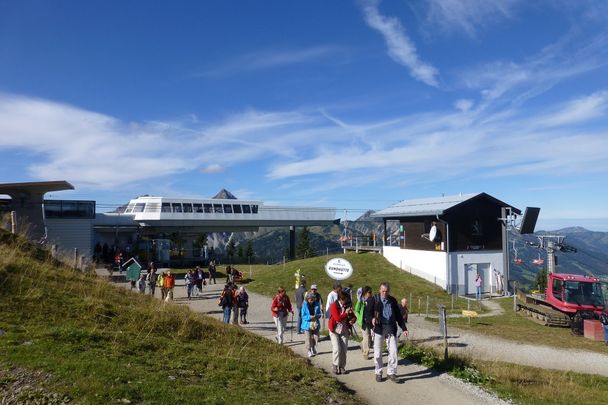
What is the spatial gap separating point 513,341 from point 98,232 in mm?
43659

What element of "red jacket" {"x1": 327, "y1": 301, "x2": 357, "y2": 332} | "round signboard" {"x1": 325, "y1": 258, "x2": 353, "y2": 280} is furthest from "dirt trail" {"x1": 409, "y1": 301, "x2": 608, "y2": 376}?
"red jacket" {"x1": 327, "y1": 301, "x2": 357, "y2": 332}

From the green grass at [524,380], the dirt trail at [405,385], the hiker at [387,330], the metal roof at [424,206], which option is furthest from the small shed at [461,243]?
the hiker at [387,330]

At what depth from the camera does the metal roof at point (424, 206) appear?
34922 mm

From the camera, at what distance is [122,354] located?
8477mm

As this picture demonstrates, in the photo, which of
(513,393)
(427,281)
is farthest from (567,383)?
(427,281)

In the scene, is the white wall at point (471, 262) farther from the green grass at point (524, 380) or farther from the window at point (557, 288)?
the green grass at point (524, 380)

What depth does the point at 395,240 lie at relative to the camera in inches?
1587

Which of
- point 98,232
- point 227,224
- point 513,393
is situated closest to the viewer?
point 513,393

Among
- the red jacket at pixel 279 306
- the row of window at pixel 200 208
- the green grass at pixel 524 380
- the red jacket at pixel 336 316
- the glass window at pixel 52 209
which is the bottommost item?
the green grass at pixel 524 380

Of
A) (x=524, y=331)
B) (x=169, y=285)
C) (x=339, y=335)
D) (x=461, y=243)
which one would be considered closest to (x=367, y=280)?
(x=461, y=243)

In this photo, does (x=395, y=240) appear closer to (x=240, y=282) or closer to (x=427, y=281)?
(x=427, y=281)

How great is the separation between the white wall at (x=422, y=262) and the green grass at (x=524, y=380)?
2082cm

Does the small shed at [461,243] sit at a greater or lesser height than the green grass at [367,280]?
greater

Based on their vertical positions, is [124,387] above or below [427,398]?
above
